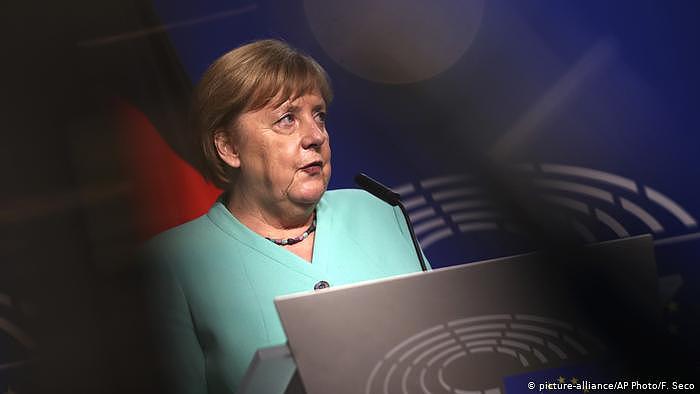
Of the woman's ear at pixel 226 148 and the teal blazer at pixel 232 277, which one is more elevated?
the woman's ear at pixel 226 148

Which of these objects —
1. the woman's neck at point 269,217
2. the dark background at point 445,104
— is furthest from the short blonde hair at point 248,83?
the dark background at point 445,104

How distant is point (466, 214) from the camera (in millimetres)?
2051

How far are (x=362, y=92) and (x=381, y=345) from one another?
137cm

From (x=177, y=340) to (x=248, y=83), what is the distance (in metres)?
0.51

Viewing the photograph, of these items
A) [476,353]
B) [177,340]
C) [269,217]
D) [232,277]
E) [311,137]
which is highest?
[311,137]

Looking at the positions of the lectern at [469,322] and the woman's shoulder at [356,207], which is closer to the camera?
the lectern at [469,322]

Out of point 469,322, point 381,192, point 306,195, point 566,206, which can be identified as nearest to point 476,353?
point 469,322

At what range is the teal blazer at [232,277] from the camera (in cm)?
126

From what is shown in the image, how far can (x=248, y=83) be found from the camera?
4.53 feet

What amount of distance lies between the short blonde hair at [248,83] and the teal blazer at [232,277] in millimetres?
182

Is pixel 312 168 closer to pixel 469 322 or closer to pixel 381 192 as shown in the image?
pixel 381 192

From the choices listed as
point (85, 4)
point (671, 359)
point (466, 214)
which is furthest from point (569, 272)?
point (85, 4)

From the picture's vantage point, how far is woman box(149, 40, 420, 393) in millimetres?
1271

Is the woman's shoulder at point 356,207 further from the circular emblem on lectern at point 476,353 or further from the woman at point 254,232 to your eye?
the circular emblem on lectern at point 476,353
